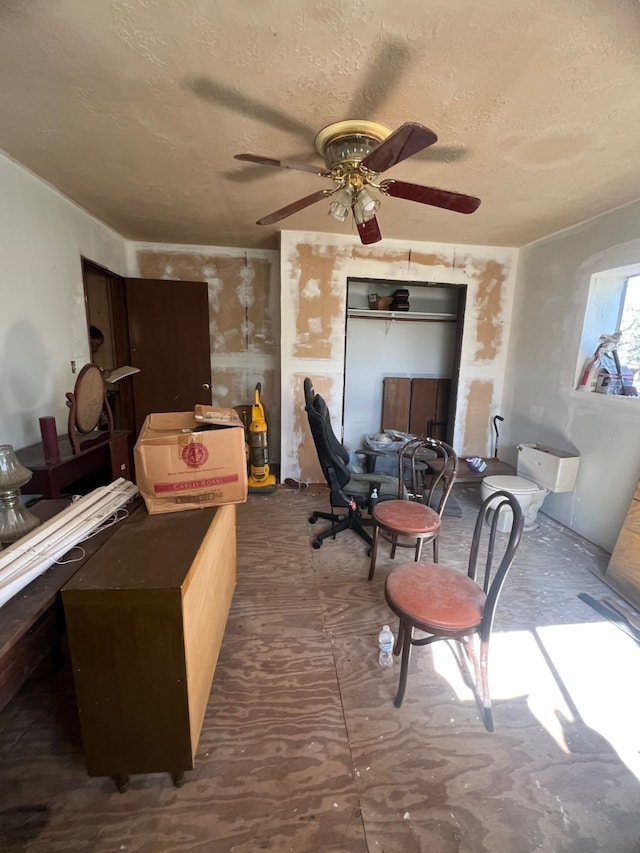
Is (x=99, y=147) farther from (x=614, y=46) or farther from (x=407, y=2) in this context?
(x=614, y=46)

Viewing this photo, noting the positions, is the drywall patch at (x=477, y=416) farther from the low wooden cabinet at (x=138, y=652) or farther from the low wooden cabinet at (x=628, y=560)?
the low wooden cabinet at (x=138, y=652)

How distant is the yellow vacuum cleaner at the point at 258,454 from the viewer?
11.6 ft

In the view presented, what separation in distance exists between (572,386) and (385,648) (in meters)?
2.59

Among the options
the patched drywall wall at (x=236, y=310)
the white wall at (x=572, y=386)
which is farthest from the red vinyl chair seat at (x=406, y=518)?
the patched drywall wall at (x=236, y=310)

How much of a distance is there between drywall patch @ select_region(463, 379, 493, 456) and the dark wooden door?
9.67 ft

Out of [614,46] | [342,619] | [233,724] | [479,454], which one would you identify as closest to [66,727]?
[233,724]

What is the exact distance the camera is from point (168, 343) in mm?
3982

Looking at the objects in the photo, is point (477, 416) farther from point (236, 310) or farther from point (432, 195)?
point (236, 310)

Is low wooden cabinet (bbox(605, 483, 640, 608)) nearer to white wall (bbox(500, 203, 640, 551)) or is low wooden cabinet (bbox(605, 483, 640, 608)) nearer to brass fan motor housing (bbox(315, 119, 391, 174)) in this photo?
white wall (bbox(500, 203, 640, 551))

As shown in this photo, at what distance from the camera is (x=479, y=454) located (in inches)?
159

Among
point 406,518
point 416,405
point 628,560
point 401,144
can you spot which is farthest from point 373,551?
point 416,405

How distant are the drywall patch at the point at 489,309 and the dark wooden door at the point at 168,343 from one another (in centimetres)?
294

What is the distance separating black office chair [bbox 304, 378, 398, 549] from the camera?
236 centimetres

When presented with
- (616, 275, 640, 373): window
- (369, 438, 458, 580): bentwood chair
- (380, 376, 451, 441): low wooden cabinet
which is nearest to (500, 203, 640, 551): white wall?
(616, 275, 640, 373): window
